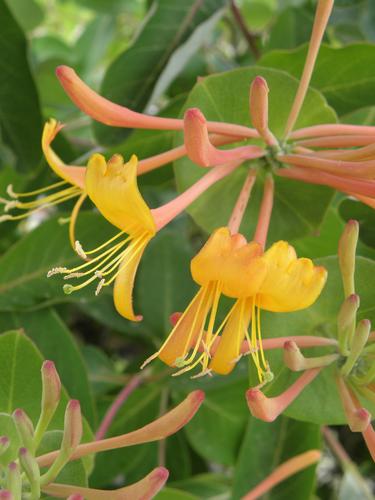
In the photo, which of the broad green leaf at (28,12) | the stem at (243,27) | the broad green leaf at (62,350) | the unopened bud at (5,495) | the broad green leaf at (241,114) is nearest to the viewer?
the unopened bud at (5,495)

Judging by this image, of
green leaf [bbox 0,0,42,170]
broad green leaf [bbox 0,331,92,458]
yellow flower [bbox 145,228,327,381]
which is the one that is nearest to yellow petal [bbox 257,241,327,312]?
yellow flower [bbox 145,228,327,381]

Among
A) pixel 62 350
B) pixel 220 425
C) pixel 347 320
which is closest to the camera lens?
pixel 347 320

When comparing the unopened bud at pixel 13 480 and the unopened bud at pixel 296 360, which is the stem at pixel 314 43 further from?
the unopened bud at pixel 13 480

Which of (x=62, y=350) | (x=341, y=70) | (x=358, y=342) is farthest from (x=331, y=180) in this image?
(x=62, y=350)

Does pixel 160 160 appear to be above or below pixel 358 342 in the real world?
above

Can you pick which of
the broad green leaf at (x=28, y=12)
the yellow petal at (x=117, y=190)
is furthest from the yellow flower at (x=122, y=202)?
the broad green leaf at (x=28, y=12)

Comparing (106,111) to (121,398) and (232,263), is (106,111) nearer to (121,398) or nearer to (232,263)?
Answer: (232,263)

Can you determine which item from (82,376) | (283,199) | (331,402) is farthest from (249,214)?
(82,376)
